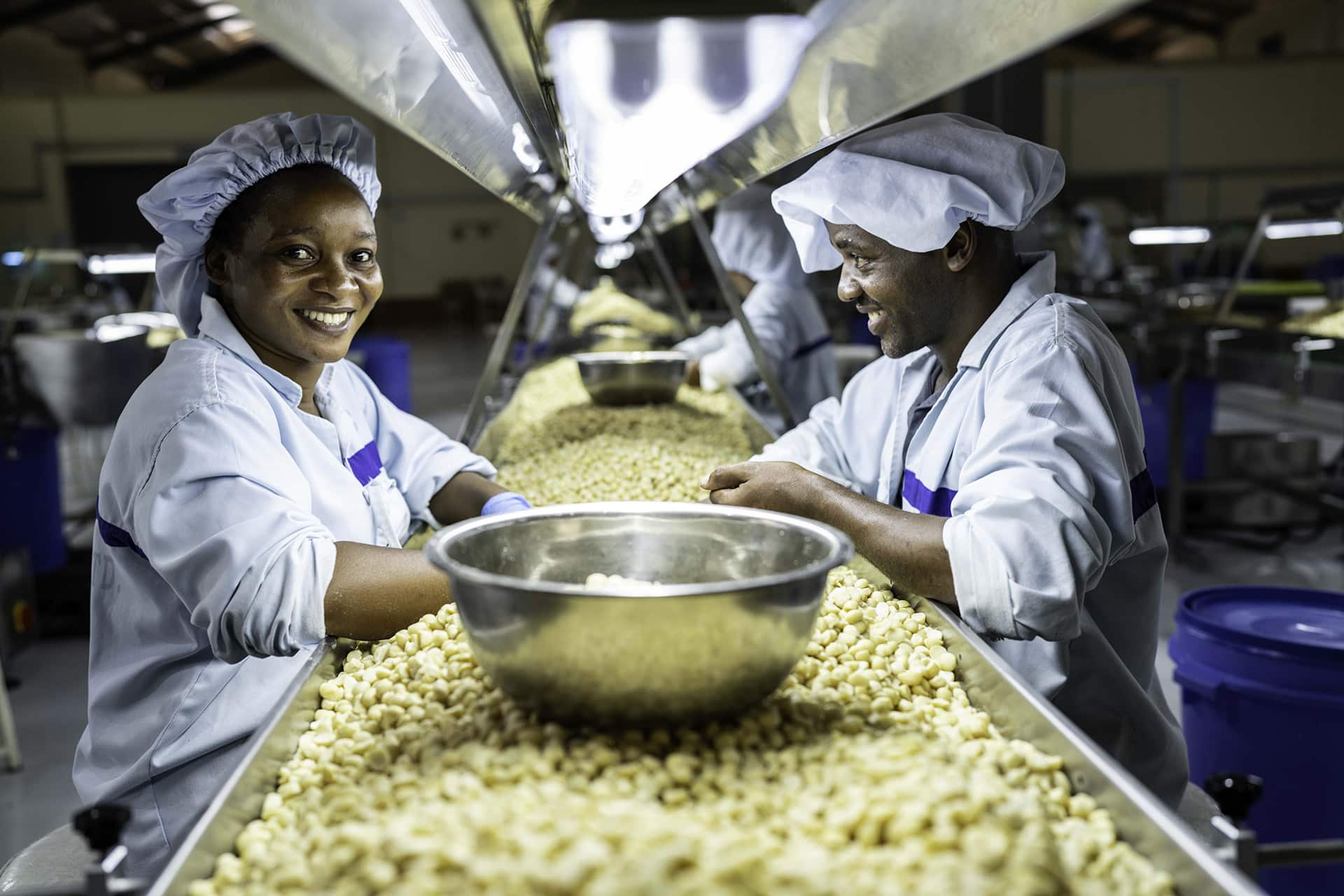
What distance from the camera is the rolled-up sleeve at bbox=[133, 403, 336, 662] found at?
119 centimetres

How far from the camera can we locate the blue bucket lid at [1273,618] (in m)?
1.95

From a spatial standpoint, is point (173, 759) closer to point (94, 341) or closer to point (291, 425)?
point (291, 425)

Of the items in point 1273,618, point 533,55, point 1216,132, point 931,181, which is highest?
point 1216,132

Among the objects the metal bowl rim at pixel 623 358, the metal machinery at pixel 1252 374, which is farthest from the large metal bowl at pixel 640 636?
the metal machinery at pixel 1252 374

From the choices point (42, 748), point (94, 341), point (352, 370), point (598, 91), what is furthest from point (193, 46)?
point (598, 91)

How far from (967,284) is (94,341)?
3.63 m

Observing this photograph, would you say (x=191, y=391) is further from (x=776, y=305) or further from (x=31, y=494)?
(x=31, y=494)

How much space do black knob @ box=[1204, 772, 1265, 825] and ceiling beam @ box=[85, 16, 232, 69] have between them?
608 inches

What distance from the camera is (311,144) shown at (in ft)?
5.01

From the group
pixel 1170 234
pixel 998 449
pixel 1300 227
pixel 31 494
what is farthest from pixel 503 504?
pixel 1170 234

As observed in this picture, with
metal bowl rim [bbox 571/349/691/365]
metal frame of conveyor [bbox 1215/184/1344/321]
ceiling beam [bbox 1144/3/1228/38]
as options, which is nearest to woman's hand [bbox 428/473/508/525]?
metal bowl rim [bbox 571/349/691/365]

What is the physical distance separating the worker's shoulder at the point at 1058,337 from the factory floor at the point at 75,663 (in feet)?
5.30

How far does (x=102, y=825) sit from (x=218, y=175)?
1011mm

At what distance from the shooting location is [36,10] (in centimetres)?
1161
